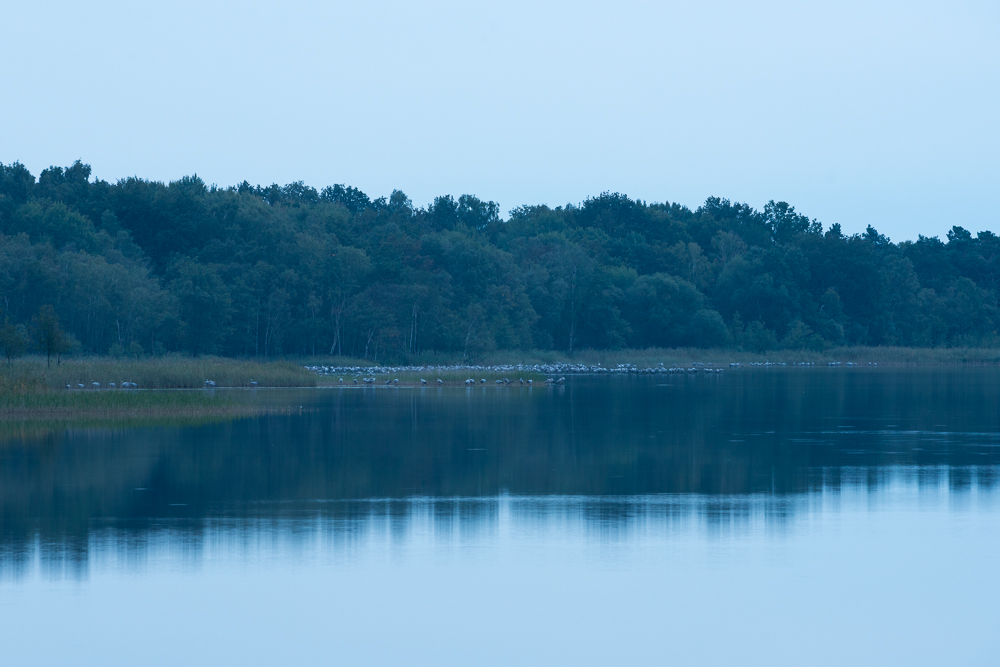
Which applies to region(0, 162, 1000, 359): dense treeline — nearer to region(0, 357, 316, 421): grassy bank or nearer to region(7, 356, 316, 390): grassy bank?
region(7, 356, 316, 390): grassy bank

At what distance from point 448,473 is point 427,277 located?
61858 mm

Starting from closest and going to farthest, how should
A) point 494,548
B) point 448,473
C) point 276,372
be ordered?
point 494,548
point 448,473
point 276,372

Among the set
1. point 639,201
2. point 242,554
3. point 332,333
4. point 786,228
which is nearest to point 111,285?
point 332,333

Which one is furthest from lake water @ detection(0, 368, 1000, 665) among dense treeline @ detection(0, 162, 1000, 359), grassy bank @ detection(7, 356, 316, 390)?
dense treeline @ detection(0, 162, 1000, 359)

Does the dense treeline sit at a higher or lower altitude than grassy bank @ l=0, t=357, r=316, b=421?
higher

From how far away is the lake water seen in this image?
428 inches

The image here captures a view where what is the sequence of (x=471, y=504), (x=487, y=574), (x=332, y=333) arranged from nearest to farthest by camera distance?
(x=487, y=574) → (x=471, y=504) → (x=332, y=333)

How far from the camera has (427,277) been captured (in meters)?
83.4

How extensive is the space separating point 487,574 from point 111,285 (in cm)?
6105

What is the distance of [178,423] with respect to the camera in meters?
32.2

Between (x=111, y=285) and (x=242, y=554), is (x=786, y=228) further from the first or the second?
(x=242, y=554)

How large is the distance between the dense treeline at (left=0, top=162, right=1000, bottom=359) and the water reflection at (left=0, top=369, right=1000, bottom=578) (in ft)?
122

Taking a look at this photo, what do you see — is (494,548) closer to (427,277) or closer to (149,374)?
(149,374)

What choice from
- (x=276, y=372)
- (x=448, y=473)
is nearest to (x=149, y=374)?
(x=276, y=372)
